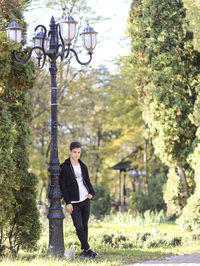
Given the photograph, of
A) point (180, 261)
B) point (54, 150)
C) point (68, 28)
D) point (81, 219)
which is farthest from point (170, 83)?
point (180, 261)

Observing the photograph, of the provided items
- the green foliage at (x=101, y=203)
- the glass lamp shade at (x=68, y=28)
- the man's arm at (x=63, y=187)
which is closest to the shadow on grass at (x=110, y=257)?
the man's arm at (x=63, y=187)

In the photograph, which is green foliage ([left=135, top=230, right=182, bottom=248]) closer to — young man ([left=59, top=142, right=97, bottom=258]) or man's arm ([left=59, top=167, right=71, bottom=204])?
young man ([left=59, top=142, right=97, bottom=258])

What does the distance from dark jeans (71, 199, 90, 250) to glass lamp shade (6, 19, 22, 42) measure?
2868 mm

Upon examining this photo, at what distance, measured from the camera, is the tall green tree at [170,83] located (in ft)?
31.6

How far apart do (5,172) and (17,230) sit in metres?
1.36

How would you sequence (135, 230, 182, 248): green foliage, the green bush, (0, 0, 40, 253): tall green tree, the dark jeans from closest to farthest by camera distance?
the dark jeans
(0, 0, 40, 253): tall green tree
(135, 230, 182, 248): green foliage
the green bush

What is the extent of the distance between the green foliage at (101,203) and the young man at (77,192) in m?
10.7

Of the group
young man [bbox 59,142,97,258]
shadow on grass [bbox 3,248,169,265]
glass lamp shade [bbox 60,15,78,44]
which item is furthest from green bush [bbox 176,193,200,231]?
glass lamp shade [bbox 60,15,78,44]

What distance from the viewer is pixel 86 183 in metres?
6.54

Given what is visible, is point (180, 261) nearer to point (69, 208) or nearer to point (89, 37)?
point (69, 208)

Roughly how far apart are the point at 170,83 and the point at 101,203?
873 centimetres

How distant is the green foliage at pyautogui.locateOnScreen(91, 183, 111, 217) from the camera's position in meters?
17.1

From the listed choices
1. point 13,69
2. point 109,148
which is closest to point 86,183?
point 13,69

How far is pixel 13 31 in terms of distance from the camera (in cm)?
654
